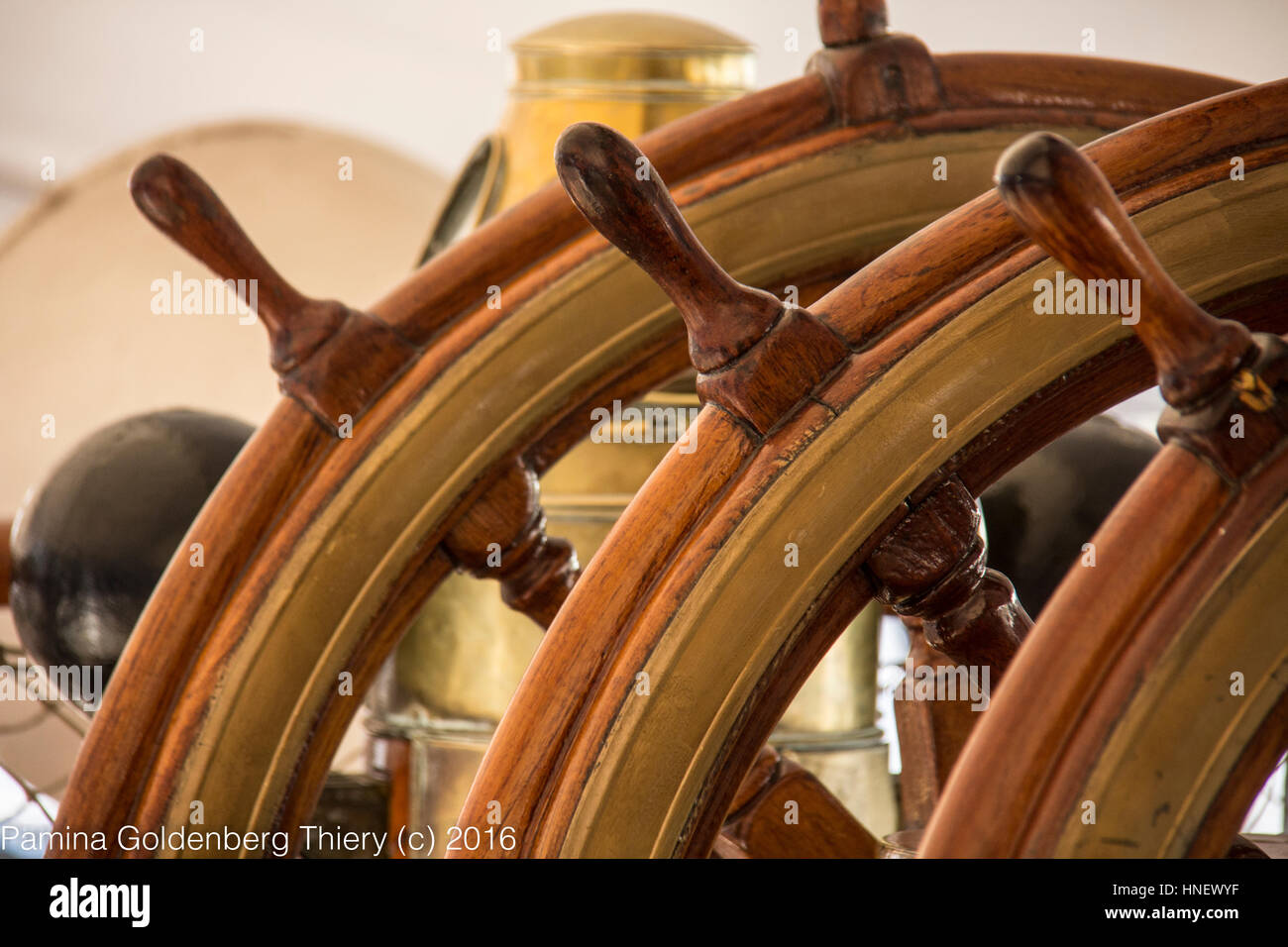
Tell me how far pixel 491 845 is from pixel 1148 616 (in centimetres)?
21

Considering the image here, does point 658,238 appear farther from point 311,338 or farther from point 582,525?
point 582,525

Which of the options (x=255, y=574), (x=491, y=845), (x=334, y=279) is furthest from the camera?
(x=334, y=279)

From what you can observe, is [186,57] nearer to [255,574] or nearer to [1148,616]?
[255,574]

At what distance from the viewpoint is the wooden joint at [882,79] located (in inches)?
27.7

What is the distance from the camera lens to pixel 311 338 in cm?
70

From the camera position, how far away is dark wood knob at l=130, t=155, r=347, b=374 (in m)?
0.66

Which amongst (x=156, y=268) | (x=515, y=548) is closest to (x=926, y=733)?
(x=515, y=548)

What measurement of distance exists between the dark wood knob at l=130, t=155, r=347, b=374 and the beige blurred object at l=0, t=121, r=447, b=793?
1.19 metres

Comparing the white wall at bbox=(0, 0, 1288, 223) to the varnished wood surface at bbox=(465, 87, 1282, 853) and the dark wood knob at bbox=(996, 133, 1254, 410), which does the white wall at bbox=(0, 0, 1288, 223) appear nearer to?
the varnished wood surface at bbox=(465, 87, 1282, 853)

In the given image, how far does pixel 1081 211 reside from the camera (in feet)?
1.18

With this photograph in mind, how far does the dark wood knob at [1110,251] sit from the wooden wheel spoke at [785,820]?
11.0 inches

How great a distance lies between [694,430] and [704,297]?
0.15ft

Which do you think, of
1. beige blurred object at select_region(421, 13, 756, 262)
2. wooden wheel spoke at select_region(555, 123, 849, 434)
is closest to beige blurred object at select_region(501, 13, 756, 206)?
beige blurred object at select_region(421, 13, 756, 262)
